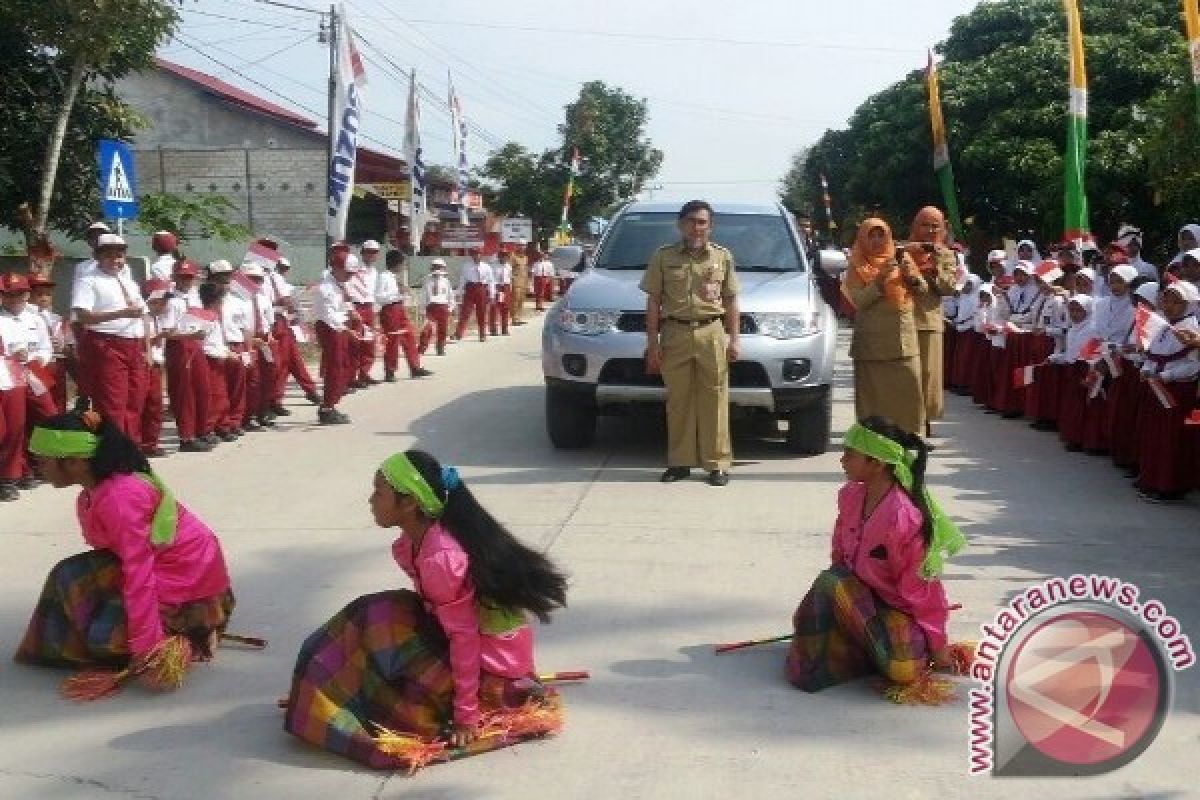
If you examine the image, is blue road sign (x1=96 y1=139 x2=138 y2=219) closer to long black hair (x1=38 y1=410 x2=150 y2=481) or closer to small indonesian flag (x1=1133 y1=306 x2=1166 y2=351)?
long black hair (x1=38 y1=410 x2=150 y2=481)

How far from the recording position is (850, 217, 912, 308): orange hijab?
8.50 metres

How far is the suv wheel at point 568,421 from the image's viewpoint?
32.3 feet

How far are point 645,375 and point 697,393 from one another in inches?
29.6

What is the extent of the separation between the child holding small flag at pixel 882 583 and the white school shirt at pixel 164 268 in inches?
292

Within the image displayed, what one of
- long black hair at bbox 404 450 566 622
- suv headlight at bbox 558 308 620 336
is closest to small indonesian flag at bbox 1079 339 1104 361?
suv headlight at bbox 558 308 620 336

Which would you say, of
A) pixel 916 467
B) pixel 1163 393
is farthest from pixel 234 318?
pixel 916 467

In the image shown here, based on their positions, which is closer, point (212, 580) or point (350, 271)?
point (212, 580)

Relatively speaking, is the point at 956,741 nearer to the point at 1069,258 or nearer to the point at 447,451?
the point at 447,451

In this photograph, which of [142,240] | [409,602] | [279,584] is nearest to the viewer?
[409,602]

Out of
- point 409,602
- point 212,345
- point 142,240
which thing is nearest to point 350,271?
point 212,345

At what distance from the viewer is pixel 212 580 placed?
5152mm

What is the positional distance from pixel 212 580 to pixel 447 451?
5093 millimetres

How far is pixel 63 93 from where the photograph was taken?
1525cm

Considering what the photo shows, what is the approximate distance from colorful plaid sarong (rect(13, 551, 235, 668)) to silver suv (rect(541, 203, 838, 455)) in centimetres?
461
